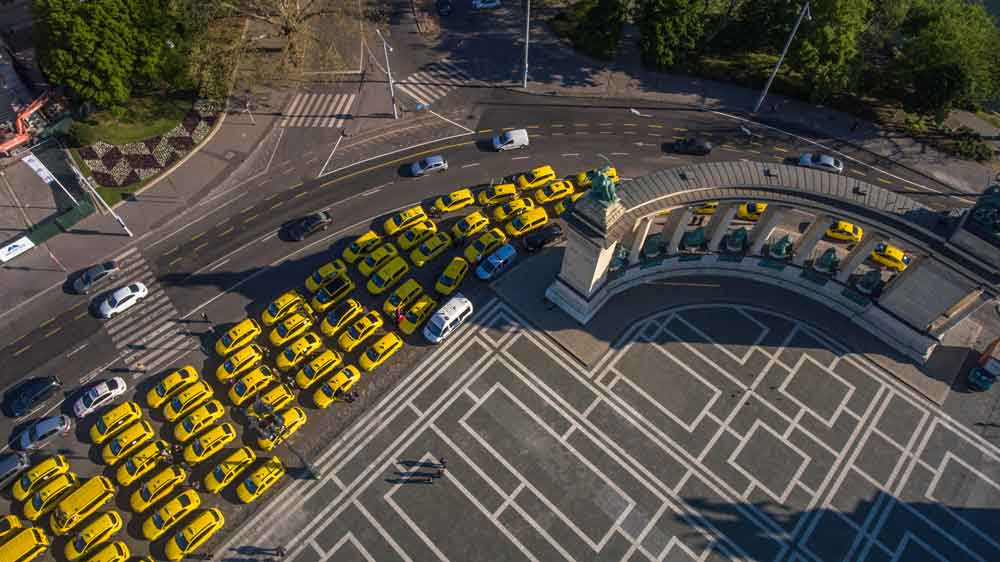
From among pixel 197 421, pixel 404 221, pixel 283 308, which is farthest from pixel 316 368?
pixel 404 221

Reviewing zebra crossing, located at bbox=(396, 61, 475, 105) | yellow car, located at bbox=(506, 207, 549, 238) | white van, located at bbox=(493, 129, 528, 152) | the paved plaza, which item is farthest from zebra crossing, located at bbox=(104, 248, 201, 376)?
white van, located at bbox=(493, 129, 528, 152)

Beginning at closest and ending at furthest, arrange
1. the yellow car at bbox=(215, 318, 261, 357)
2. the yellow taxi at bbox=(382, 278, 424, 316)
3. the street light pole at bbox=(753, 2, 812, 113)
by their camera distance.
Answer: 1. the yellow car at bbox=(215, 318, 261, 357)
2. the yellow taxi at bbox=(382, 278, 424, 316)
3. the street light pole at bbox=(753, 2, 812, 113)

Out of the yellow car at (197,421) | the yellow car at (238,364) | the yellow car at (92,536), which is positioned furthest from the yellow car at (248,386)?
the yellow car at (92,536)

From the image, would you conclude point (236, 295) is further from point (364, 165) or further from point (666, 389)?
point (666, 389)

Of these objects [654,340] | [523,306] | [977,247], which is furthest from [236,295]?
[977,247]

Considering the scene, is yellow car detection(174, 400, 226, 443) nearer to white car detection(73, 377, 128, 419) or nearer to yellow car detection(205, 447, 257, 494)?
yellow car detection(205, 447, 257, 494)

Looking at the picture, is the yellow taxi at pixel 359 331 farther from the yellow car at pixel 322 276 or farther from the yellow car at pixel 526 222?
the yellow car at pixel 526 222
